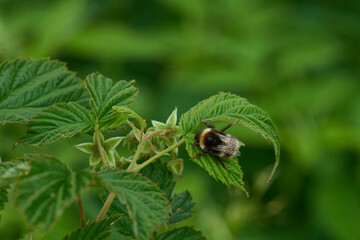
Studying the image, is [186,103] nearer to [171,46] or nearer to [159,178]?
[171,46]

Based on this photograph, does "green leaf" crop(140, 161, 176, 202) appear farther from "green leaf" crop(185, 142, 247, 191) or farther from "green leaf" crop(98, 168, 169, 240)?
"green leaf" crop(98, 168, 169, 240)

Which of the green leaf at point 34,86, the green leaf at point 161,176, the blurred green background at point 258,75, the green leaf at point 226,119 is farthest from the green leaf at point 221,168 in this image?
the blurred green background at point 258,75

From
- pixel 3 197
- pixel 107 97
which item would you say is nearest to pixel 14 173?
pixel 3 197

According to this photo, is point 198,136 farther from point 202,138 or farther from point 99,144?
point 99,144

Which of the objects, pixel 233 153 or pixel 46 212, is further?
pixel 233 153

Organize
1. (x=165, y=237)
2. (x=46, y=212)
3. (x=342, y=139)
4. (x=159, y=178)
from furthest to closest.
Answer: (x=342, y=139) → (x=159, y=178) → (x=165, y=237) → (x=46, y=212)

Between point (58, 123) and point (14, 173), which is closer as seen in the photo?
point (14, 173)

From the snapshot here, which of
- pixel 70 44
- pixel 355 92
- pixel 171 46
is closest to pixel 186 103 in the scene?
pixel 171 46
